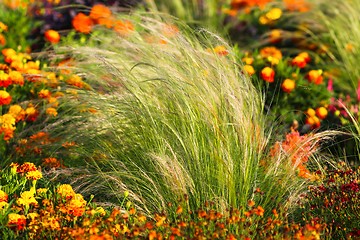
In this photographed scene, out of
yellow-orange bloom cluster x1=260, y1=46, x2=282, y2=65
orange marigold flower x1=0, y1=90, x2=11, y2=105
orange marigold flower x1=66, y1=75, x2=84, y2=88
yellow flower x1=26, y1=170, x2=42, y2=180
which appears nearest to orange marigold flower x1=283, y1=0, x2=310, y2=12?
yellow-orange bloom cluster x1=260, y1=46, x2=282, y2=65

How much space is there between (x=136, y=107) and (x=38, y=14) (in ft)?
10.5

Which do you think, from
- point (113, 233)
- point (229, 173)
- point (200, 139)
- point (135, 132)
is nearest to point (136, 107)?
point (135, 132)

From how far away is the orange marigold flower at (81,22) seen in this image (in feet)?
20.2

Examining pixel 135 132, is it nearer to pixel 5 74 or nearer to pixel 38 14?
pixel 5 74

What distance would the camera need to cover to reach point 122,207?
4.07 m

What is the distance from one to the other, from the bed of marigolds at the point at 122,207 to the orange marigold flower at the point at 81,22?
12 mm

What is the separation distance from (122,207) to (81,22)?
2581mm

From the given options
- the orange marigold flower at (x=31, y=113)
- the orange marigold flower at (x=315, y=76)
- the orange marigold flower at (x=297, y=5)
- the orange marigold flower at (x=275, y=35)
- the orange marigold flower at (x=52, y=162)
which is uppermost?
the orange marigold flower at (x=31, y=113)

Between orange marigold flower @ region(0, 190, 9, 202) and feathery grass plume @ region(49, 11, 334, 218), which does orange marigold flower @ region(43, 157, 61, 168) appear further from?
orange marigold flower @ region(0, 190, 9, 202)

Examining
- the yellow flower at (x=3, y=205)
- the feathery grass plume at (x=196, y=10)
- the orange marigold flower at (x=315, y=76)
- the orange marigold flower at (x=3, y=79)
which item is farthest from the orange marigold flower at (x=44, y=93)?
the feathery grass plume at (x=196, y=10)

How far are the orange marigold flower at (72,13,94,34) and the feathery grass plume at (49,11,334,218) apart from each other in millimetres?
1759

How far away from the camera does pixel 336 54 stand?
281 inches

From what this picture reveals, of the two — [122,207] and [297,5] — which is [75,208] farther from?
[297,5]

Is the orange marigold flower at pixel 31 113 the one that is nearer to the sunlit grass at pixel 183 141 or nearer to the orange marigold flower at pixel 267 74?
the sunlit grass at pixel 183 141
